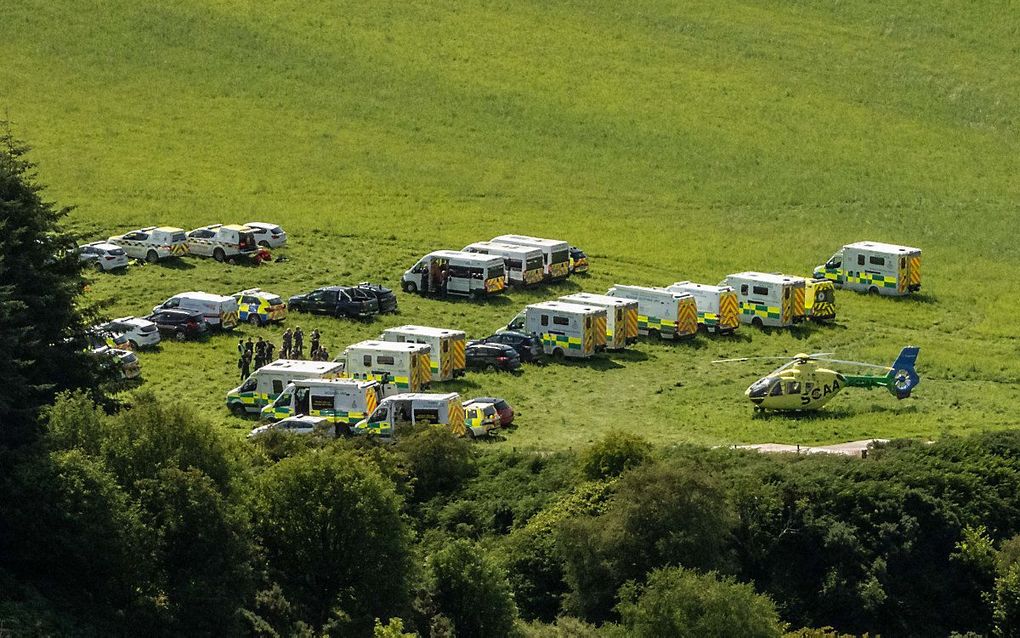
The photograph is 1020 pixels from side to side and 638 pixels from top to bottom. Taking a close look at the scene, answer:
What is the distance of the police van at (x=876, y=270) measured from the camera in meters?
90.4

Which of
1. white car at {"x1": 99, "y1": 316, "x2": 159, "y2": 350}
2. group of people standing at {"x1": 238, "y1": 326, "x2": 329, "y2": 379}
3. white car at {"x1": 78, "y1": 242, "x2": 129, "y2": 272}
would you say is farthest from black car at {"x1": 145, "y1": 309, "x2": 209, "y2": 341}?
white car at {"x1": 78, "y1": 242, "x2": 129, "y2": 272}

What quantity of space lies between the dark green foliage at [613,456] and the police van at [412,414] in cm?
579

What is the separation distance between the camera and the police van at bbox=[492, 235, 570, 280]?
87.9 m

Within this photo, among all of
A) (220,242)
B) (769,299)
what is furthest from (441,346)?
(220,242)

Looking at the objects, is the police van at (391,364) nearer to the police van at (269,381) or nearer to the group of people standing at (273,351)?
the police van at (269,381)

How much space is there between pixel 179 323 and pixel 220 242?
46.5 feet

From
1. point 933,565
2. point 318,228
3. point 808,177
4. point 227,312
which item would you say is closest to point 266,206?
point 318,228

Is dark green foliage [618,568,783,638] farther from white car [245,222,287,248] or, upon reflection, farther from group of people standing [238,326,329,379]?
white car [245,222,287,248]

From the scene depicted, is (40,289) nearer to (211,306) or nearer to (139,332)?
(139,332)

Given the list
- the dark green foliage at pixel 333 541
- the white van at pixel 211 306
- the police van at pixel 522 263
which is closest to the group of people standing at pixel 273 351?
the white van at pixel 211 306

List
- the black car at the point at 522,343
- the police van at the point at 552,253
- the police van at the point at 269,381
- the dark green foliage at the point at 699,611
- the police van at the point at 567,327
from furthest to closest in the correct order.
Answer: the police van at the point at 552,253, the police van at the point at 567,327, the black car at the point at 522,343, the police van at the point at 269,381, the dark green foliage at the point at 699,611

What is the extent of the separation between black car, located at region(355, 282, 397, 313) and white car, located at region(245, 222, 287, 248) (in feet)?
39.3

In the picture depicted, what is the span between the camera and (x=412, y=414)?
205ft

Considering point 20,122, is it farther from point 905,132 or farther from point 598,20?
point 905,132
